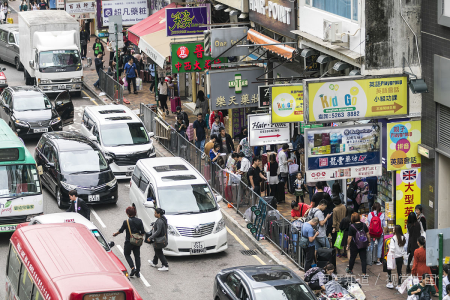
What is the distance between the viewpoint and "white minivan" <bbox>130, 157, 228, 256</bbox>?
17750 mm

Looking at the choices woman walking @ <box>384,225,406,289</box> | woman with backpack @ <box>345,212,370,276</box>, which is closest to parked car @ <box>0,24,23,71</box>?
woman with backpack @ <box>345,212,370,276</box>

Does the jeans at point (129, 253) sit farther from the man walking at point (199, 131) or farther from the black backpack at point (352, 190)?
the man walking at point (199, 131)

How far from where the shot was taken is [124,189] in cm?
2400

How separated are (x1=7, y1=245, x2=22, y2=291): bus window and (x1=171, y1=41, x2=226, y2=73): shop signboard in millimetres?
14624

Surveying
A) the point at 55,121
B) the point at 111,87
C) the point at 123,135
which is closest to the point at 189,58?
the point at 123,135

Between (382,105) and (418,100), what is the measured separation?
49.8 inches

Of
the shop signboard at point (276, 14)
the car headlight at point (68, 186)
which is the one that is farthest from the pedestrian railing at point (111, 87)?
the car headlight at point (68, 186)

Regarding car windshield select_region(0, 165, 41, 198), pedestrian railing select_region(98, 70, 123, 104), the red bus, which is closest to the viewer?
the red bus

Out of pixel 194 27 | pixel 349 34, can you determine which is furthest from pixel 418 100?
pixel 194 27

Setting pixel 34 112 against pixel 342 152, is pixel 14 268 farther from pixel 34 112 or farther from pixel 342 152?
pixel 34 112

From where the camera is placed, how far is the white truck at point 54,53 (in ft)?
113

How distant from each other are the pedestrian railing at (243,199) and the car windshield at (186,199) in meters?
1.41

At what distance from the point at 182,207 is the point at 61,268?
728cm

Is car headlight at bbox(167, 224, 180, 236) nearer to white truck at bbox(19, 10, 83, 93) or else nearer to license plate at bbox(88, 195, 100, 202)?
license plate at bbox(88, 195, 100, 202)
